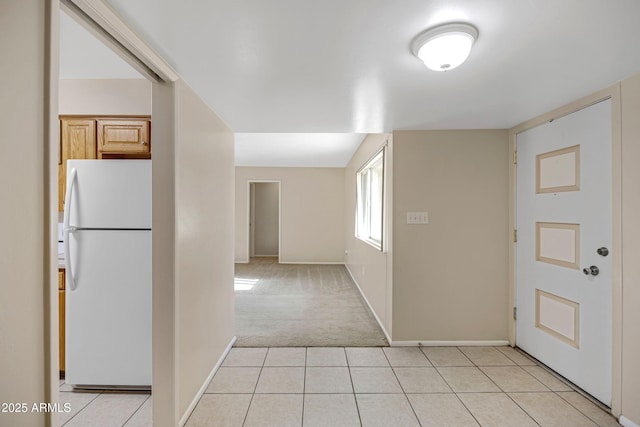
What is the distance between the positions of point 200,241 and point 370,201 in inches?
125

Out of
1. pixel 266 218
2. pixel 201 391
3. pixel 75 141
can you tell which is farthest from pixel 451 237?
pixel 266 218

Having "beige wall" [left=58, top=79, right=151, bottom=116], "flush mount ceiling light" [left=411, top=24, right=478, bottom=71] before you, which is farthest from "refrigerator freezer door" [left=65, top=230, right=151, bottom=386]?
"flush mount ceiling light" [left=411, top=24, right=478, bottom=71]

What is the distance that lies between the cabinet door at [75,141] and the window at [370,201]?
2711 mm

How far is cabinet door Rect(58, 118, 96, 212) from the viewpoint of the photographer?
2152 mm

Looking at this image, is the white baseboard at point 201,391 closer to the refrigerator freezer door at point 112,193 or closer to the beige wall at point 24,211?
the beige wall at point 24,211

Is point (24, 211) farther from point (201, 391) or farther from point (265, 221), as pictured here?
point (265, 221)

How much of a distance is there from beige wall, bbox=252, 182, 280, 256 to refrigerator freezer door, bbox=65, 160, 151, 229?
665cm

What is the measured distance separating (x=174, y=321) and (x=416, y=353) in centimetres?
215

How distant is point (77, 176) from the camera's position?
207 centimetres

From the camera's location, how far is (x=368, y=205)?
4.88m

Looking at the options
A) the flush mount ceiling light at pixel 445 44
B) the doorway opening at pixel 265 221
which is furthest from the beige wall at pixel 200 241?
the doorway opening at pixel 265 221

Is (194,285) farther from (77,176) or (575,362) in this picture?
(575,362)

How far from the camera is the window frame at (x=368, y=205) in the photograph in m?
3.38

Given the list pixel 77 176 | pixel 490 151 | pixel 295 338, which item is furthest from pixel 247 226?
pixel 490 151
